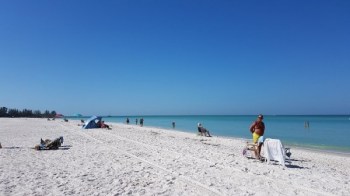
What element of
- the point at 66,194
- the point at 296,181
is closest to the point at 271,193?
the point at 296,181

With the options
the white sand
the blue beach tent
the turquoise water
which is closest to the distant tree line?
the turquoise water

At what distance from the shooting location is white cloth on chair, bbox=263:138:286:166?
9.46 meters

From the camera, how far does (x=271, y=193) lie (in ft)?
20.0

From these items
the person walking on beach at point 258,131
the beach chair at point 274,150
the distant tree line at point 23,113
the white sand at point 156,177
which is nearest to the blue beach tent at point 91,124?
the white sand at point 156,177

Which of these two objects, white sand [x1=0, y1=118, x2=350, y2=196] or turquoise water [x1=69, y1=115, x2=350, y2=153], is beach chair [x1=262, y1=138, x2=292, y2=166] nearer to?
white sand [x1=0, y1=118, x2=350, y2=196]

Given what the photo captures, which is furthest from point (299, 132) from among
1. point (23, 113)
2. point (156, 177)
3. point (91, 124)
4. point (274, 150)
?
point (23, 113)

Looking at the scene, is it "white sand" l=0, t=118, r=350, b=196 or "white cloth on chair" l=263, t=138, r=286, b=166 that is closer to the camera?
"white sand" l=0, t=118, r=350, b=196

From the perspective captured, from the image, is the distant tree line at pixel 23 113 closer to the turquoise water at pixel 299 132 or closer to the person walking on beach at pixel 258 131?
the turquoise water at pixel 299 132

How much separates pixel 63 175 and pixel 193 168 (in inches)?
143

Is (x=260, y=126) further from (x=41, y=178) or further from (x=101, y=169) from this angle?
(x=41, y=178)

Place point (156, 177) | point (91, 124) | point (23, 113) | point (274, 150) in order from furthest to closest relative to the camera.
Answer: point (23, 113) < point (91, 124) < point (274, 150) < point (156, 177)

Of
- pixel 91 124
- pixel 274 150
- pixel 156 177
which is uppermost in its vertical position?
pixel 91 124

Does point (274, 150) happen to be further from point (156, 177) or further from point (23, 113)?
point (23, 113)

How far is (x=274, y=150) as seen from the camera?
966 centimetres
